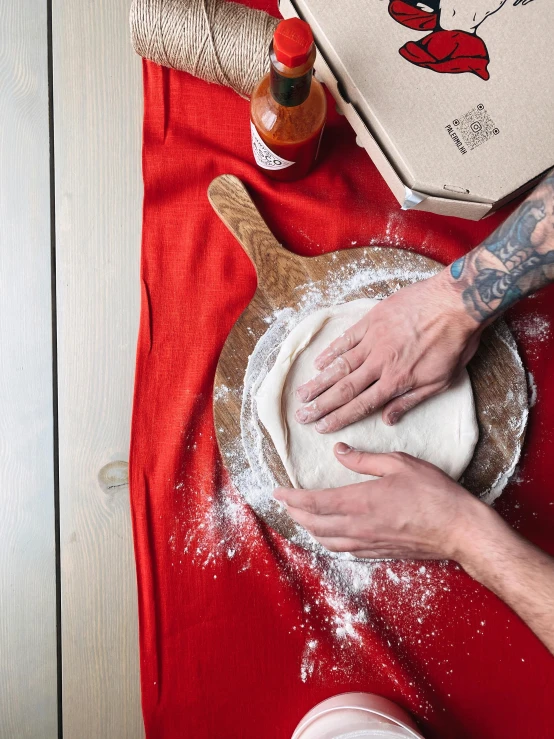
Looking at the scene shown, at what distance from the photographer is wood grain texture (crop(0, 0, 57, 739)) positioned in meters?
0.87

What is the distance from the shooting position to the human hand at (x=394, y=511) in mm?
732

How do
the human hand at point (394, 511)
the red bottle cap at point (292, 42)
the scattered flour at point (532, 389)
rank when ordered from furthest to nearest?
the scattered flour at point (532, 389) < the human hand at point (394, 511) < the red bottle cap at point (292, 42)

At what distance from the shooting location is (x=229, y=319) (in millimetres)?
880

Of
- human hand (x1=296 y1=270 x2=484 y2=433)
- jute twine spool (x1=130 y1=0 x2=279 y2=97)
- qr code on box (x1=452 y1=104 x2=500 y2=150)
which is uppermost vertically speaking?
jute twine spool (x1=130 y1=0 x2=279 y2=97)

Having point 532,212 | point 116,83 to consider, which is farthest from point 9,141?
point 532,212

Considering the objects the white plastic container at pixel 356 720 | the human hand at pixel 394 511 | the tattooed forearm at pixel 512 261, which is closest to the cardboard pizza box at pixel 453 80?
the tattooed forearm at pixel 512 261

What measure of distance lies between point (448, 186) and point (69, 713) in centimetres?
94

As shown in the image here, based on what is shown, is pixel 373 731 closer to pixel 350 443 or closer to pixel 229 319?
pixel 350 443

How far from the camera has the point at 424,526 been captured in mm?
744

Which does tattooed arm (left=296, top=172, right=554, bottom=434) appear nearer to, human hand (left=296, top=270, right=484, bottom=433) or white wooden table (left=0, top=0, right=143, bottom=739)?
human hand (left=296, top=270, right=484, bottom=433)

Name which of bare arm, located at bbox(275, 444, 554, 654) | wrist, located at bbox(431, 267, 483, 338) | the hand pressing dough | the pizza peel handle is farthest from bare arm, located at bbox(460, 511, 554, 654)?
the pizza peel handle

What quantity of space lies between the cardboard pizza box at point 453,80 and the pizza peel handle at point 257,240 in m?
0.20

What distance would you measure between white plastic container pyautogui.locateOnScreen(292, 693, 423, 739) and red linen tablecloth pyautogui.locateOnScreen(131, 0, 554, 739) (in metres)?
0.03

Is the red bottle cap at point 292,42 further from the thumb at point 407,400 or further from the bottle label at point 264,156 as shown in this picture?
the thumb at point 407,400
